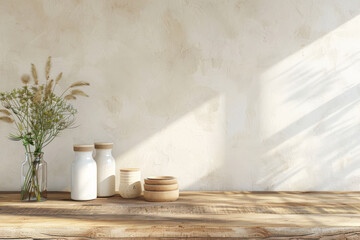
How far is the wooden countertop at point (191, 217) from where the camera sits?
3.84ft

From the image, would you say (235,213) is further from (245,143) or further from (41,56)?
(41,56)

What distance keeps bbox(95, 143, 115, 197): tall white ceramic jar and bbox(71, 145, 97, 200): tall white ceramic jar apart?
0.06 m

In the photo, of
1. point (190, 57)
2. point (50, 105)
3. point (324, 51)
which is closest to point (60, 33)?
point (50, 105)

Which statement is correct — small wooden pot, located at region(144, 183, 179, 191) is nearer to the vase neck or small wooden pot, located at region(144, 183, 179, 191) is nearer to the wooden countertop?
the wooden countertop

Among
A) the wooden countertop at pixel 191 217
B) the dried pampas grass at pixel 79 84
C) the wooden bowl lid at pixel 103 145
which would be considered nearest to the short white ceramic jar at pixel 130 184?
the wooden countertop at pixel 191 217

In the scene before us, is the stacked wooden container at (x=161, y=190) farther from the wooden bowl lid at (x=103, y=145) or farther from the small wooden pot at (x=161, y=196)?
the wooden bowl lid at (x=103, y=145)

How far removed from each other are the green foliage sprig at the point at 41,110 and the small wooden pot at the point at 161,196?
1.81 feet

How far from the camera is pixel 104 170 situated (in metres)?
1.67

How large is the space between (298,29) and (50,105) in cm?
135

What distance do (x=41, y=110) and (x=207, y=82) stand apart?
85 cm

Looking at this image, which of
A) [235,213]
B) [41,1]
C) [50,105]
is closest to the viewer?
[235,213]

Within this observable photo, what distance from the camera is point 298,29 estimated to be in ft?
5.97

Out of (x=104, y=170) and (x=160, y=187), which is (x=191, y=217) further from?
(x=104, y=170)

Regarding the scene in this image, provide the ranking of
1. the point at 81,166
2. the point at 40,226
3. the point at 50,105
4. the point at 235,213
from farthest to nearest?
the point at 50,105
the point at 81,166
the point at 235,213
the point at 40,226
